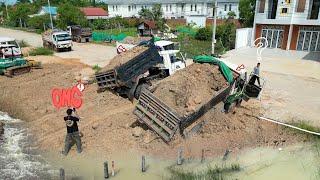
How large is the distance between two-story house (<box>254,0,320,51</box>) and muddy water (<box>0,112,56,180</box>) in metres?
24.0

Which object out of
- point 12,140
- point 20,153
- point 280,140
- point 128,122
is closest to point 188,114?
point 128,122

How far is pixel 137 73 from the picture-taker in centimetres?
1427

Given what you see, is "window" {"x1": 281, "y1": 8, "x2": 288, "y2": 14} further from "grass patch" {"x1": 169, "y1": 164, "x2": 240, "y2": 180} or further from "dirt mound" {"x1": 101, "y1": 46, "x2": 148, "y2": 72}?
"grass patch" {"x1": 169, "y1": 164, "x2": 240, "y2": 180}

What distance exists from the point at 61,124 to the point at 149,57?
5122mm

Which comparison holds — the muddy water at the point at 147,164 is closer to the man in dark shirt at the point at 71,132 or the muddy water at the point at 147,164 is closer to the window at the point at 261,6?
the man in dark shirt at the point at 71,132

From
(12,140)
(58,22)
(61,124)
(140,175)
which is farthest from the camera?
(58,22)

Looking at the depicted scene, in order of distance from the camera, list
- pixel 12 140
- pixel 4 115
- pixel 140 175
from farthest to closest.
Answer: pixel 4 115 → pixel 12 140 → pixel 140 175

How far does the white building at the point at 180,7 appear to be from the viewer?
184 feet

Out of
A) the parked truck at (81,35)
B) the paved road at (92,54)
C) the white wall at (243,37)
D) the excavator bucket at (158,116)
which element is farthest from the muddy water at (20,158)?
the parked truck at (81,35)

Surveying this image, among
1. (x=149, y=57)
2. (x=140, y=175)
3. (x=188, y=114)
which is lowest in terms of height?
(x=140, y=175)

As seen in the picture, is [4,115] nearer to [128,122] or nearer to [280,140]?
[128,122]

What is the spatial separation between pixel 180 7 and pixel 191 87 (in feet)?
167

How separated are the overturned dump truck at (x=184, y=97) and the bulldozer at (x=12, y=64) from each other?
11.7 meters

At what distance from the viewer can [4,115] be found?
47.3ft
